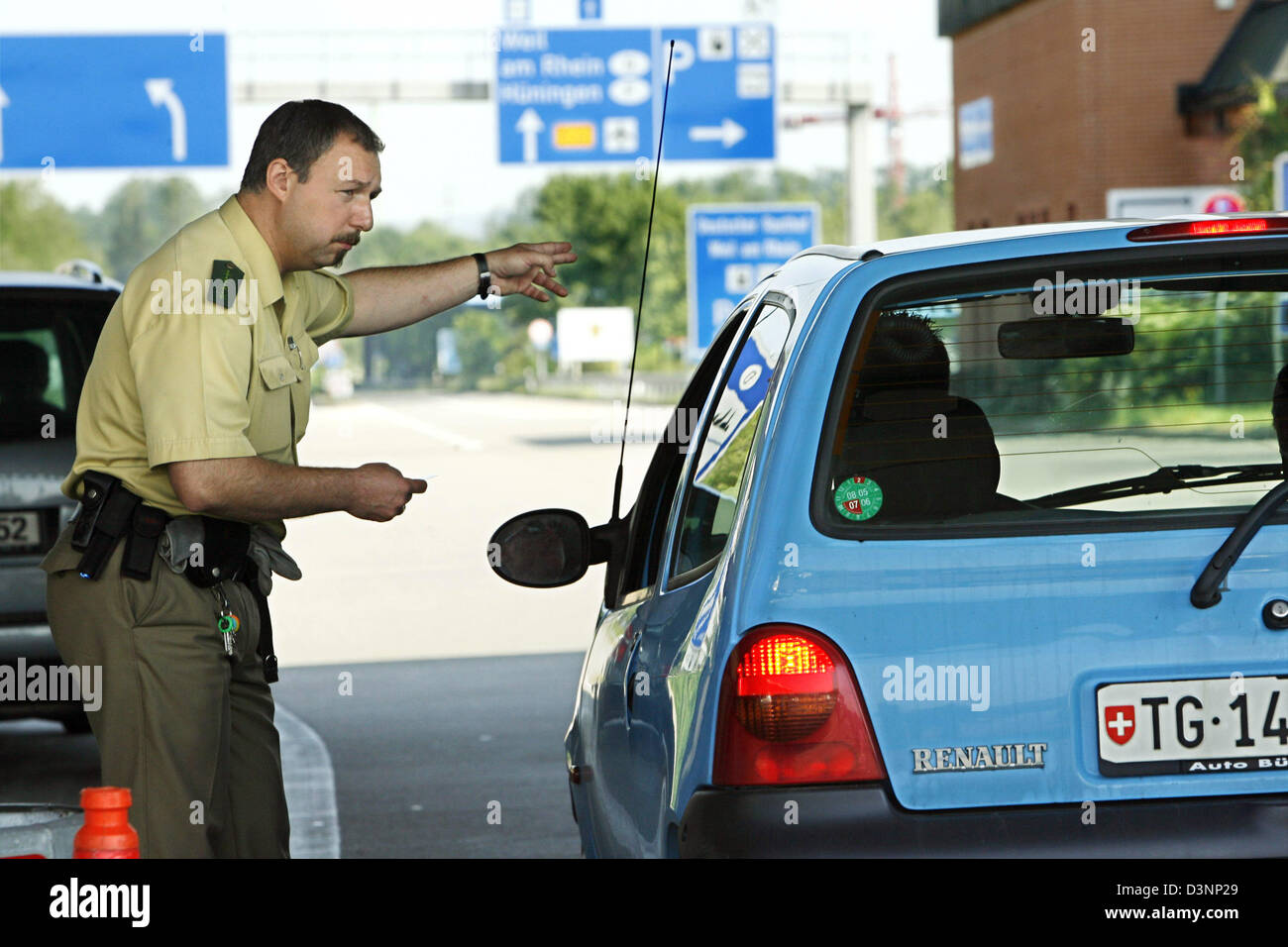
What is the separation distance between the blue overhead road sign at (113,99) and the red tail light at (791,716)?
1982 centimetres

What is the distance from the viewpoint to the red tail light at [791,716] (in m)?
2.95

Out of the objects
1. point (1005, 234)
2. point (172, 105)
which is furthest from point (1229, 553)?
point (172, 105)

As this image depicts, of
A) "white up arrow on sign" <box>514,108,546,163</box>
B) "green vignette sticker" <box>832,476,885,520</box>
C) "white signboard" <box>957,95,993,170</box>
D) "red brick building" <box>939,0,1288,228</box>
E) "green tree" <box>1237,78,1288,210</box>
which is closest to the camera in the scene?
"green vignette sticker" <box>832,476,885,520</box>

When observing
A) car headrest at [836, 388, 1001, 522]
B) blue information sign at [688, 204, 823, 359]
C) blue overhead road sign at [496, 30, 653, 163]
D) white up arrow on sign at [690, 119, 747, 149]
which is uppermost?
blue overhead road sign at [496, 30, 653, 163]

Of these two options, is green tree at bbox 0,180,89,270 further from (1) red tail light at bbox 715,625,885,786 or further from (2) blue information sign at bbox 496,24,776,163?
(1) red tail light at bbox 715,625,885,786

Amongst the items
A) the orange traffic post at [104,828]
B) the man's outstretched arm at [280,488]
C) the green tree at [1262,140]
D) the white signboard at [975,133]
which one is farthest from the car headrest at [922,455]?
the white signboard at [975,133]

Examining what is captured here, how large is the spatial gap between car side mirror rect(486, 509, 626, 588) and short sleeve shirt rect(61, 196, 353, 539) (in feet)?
1.60

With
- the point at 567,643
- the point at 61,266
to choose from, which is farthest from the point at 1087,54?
the point at 61,266

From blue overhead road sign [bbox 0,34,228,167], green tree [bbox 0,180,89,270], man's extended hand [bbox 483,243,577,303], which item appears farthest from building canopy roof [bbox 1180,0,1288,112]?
green tree [bbox 0,180,89,270]

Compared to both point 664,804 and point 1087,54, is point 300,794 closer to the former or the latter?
point 664,804

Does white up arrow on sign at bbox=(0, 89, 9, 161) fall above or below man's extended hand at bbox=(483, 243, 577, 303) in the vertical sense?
above

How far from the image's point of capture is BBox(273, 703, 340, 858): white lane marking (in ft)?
21.6

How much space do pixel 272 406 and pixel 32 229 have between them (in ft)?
325

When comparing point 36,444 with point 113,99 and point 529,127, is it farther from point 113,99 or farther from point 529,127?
point 529,127
